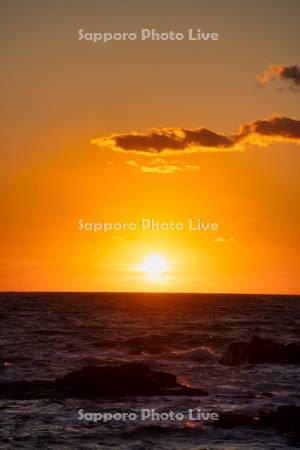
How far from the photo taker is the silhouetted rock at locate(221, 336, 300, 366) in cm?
4888

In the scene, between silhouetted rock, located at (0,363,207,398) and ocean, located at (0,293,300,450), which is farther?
silhouetted rock, located at (0,363,207,398)

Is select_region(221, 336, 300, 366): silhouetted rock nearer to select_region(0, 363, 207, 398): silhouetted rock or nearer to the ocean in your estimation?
the ocean

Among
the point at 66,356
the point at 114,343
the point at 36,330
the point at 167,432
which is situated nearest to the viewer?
the point at 167,432

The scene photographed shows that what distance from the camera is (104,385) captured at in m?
35.2

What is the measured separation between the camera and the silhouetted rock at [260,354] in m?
48.9

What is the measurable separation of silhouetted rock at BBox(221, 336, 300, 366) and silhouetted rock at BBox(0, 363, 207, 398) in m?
12.7

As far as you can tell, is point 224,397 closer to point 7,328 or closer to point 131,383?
point 131,383

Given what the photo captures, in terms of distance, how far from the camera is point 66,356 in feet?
169

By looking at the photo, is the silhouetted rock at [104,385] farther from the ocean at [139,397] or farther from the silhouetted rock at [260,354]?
the silhouetted rock at [260,354]

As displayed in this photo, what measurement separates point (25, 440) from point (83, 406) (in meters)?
6.21

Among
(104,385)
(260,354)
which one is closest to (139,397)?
(104,385)

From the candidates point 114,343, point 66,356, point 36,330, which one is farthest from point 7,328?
point 66,356

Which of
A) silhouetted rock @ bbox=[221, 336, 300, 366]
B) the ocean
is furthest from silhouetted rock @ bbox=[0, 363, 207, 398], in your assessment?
silhouetted rock @ bbox=[221, 336, 300, 366]

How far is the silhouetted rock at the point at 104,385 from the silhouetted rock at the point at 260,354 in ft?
41.6
